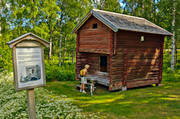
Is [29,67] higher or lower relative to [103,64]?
higher

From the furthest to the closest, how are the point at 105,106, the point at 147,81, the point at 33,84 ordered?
the point at 147,81 < the point at 105,106 < the point at 33,84

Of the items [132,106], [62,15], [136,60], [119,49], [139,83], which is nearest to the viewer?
[132,106]

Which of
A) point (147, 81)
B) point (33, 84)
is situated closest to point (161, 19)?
point (147, 81)

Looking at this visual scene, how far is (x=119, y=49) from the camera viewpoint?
10211 millimetres

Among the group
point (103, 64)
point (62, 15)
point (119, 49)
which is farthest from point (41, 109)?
point (62, 15)

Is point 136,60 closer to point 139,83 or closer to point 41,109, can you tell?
point 139,83

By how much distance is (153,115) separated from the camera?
20.8 feet

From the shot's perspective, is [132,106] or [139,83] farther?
[139,83]

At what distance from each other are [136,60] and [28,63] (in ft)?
28.5

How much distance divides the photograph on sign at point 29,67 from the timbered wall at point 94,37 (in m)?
6.16

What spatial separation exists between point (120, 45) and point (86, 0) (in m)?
16.8

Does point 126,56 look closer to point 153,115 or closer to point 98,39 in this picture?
point 98,39

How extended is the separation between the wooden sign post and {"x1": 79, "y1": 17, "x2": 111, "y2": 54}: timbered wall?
613 cm

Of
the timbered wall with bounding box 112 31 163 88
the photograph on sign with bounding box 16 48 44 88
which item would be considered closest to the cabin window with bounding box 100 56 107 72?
the timbered wall with bounding box 112 31 163 88
